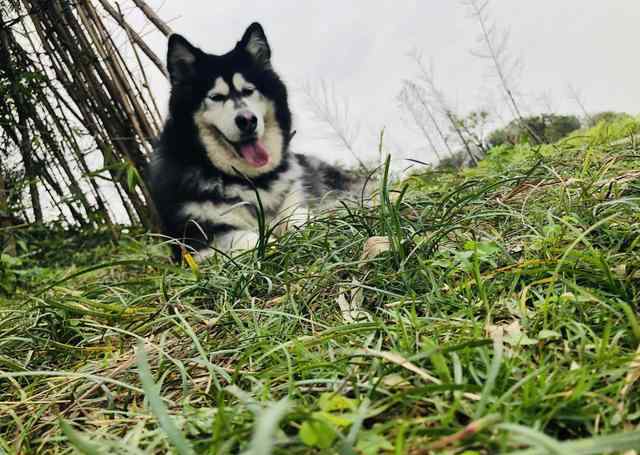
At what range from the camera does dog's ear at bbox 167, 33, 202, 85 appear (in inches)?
114

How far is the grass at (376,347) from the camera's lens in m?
0.47

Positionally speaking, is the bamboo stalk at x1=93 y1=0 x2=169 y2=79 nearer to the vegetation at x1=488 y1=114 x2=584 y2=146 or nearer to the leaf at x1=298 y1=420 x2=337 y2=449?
the leaf at x1=298 y1=420 x2=337 y2=449

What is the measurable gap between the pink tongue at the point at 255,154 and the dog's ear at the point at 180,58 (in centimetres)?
54

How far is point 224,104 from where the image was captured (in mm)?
2936

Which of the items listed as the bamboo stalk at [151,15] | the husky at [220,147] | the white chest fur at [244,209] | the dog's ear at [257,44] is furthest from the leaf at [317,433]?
the bamboo stalk at [151,15]

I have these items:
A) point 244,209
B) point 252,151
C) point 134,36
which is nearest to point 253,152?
point 252,151

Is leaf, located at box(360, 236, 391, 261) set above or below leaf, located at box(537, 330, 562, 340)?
above

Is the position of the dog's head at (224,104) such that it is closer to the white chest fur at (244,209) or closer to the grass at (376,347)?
the white chest fur at (244,209)

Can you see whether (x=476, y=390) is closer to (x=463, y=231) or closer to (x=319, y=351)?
(x=319, y=351)

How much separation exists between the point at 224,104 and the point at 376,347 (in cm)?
251

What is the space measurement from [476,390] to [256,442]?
0.28 meters

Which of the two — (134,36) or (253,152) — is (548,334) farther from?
(134,36)

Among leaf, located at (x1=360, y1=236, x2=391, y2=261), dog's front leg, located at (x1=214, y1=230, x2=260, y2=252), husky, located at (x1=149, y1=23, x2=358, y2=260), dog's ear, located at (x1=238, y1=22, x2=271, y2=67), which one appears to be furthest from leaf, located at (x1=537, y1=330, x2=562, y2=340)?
dog's ear, located at (x1=238, y1=22, x2=271, y2=67)

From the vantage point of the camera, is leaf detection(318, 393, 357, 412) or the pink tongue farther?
the pink tongue
